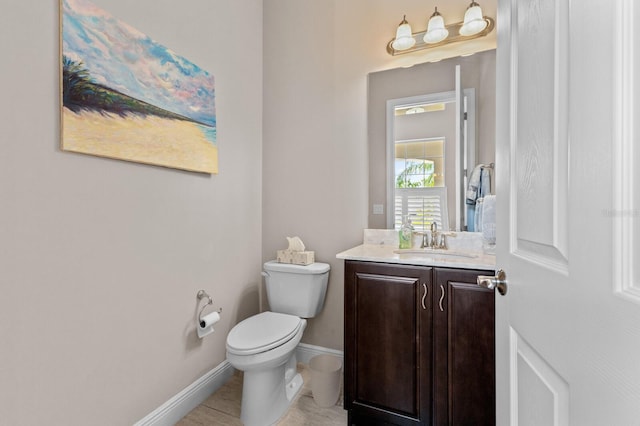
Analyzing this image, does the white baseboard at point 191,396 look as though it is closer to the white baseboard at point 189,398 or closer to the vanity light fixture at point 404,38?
the white baseboard at point 189,398

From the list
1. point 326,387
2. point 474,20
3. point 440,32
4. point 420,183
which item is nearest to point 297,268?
point 326,387

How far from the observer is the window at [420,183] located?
1.93 meters

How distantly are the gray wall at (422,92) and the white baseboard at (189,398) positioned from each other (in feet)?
4.51

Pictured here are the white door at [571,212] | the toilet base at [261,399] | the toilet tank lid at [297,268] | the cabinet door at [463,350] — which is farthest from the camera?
the toilet tank lid at [297,268]

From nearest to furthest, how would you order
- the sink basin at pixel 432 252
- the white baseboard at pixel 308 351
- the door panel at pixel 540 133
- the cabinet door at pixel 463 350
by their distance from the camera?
the door panel at pixel 540 133
the cabinet door at pixel 463 350
the sink basin at pixel 432 252
the white baseboard at pixel 308 351

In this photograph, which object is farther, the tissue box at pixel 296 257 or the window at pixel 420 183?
the tissue box at pixel 296 257

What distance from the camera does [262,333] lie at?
1676 millimetres

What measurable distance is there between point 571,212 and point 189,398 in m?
1.96

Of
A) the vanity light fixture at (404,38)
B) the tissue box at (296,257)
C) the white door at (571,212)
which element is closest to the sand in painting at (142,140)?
the tissue box at (296,257)

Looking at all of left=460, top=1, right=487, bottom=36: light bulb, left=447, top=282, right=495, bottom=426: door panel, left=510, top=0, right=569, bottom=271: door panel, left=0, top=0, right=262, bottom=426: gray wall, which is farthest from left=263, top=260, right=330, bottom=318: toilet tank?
left=460, top=1, right=487, bottom=36: light bulb

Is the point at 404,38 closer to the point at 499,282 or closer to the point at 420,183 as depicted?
the point at 420,183

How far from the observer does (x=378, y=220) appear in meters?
2.08

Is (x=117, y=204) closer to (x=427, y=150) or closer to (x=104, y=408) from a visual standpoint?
(x=104, y=408)

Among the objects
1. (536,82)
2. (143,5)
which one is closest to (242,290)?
(143,5)
